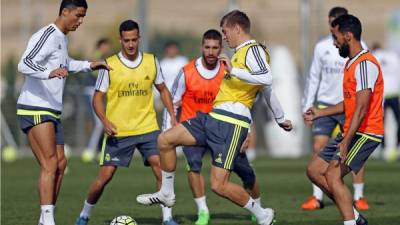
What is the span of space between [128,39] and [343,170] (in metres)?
3.11

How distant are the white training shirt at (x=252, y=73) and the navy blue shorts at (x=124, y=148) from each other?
4.79 feet

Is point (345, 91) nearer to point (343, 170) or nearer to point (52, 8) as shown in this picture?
point (343, 170)

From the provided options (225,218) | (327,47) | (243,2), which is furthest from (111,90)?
(243,2)

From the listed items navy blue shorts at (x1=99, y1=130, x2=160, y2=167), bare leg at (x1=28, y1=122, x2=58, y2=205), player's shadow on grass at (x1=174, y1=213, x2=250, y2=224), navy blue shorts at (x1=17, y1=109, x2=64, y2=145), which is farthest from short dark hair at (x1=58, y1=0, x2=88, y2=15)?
player's shadow on grass at (x1=174, y1=213, x2=250, y2=224)

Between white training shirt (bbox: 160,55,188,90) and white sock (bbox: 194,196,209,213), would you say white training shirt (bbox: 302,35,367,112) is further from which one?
white training shirt (bbox: 160,55,188,90)

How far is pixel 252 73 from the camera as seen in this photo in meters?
12.7

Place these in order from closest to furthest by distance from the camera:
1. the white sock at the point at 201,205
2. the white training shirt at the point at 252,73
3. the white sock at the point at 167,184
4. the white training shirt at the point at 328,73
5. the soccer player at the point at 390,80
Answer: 1. the white training shirt at the point at 252,73
2. the white sock at the point at 167,184
3. the white sock at the point at 201,205
4. the white training shirt at the point at 328,73
5. the soccer player at the point at 390,80

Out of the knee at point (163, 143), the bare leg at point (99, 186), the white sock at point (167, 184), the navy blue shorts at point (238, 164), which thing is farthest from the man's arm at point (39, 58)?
the navy blue shorts at point (238, 164)

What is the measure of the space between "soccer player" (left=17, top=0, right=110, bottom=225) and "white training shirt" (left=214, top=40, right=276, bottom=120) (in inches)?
57.1

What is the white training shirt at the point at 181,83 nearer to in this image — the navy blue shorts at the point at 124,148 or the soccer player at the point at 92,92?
the navy blue shorts at the point at 124,148

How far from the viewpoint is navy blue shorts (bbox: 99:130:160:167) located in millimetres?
14320

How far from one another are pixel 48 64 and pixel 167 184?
76.6 inches

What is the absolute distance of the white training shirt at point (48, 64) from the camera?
43.1 ft

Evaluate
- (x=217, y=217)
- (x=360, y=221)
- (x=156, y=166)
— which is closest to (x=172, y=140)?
(x=156, y=166)
